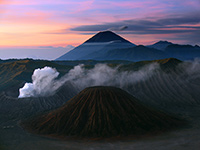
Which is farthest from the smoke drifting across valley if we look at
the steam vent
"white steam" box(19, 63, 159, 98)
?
the steam vent

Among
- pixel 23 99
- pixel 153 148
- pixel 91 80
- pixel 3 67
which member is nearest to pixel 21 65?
pixel 3 67

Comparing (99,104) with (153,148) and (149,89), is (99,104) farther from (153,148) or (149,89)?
(149,89)

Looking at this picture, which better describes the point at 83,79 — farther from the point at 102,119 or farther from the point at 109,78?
the point at 102,119

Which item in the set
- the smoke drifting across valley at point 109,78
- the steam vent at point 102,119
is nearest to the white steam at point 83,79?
the smoke drifting across valley at point 109,78

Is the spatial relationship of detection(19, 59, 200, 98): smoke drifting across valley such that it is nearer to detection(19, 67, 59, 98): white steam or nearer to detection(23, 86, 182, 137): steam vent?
detection(19, 67, 59, 98): white steam

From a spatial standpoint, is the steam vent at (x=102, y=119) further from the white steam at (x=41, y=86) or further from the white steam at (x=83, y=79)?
the white steam at (x=83, y=79)

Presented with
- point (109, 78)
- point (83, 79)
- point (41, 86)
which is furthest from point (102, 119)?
point (109, 78)
